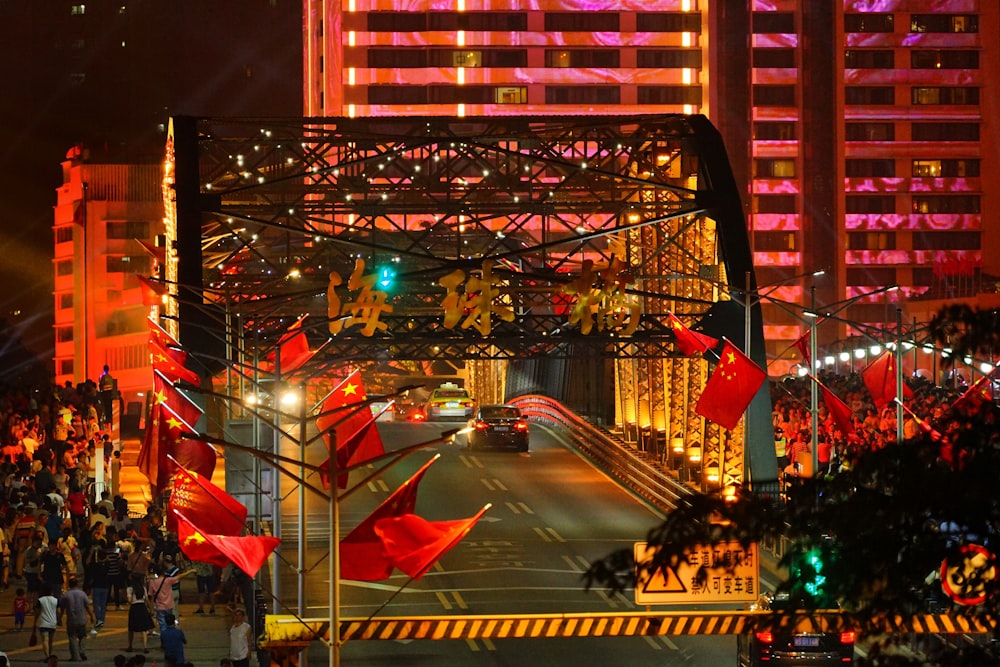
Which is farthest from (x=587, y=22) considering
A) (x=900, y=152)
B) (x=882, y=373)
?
(x=882, y=373)

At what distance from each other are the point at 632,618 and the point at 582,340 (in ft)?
59.6

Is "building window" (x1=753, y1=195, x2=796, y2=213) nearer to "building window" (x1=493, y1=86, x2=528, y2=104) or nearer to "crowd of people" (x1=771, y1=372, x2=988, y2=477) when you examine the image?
"building window" (x1=493, y1=86, x2=528, y2=104)

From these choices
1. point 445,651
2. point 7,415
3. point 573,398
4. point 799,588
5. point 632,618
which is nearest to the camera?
point 799,588

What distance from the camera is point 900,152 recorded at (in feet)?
380

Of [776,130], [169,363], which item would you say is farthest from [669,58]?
[169,363]

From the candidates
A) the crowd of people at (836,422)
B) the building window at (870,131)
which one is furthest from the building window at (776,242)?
the crowd of people at (836,422)

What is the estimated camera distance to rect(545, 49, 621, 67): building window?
11619 centimetres

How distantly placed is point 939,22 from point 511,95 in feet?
88.7

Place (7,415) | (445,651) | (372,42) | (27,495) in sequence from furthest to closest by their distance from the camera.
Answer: (372,42) < (7,415) < (27,495) < (445,651)

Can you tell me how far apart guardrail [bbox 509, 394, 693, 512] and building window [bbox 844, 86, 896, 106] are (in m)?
54.4

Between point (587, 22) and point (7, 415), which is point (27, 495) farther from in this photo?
point (587, 22)

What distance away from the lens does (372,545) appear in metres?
20.1

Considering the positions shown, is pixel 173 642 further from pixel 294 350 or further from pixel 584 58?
pixel 584 58

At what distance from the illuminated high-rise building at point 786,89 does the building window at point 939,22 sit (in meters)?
0.12
